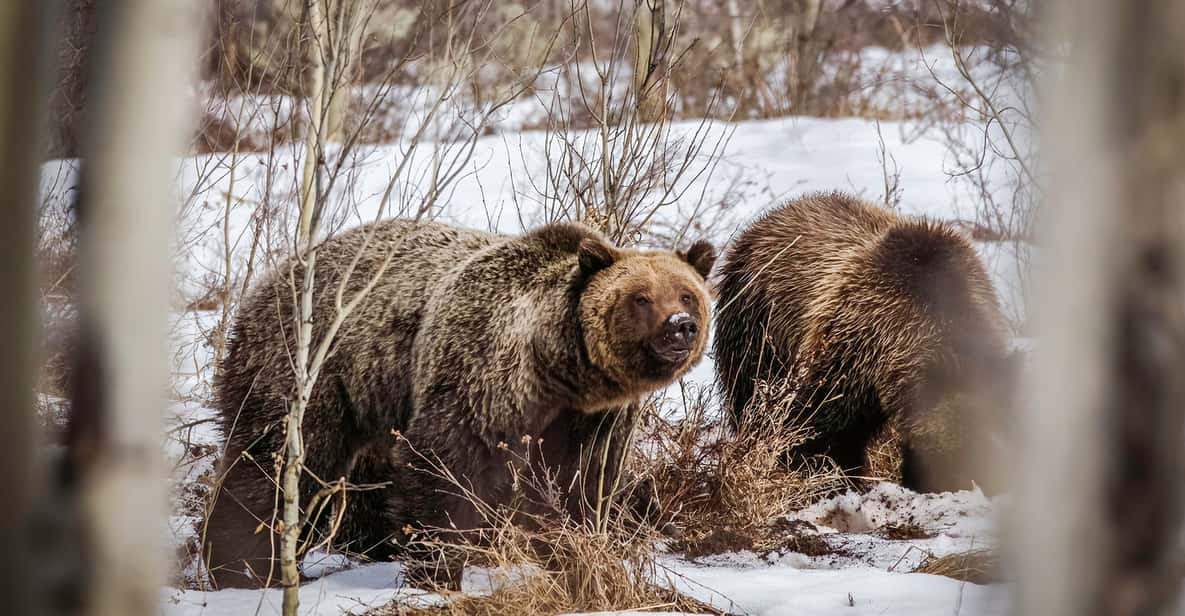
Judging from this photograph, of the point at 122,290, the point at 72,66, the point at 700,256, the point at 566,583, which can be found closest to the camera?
the point at 122,290

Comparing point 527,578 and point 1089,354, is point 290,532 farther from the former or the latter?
point 1089,354

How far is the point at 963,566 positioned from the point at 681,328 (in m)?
1.59

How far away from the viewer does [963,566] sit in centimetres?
519

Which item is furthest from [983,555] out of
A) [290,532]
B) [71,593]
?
[71,593]

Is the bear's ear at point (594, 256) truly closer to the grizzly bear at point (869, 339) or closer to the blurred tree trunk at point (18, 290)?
the grizzly bear at point (869, 339)

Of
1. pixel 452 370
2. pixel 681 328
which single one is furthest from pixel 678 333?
pixel 452 370

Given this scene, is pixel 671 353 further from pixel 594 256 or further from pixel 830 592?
pixel 830 592

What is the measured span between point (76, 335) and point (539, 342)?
3.35 metres

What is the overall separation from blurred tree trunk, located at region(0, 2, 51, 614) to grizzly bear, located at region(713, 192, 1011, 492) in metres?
4.90

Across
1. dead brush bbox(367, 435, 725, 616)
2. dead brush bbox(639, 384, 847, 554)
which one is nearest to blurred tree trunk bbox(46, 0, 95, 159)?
dead brush bbox(367, 435, 725, 616)

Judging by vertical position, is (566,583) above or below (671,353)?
below

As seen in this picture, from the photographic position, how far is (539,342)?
5.09m

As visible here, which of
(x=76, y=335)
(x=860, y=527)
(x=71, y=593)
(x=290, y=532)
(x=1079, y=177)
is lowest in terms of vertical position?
(x=860, y=527)

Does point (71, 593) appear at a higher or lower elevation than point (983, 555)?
higher
